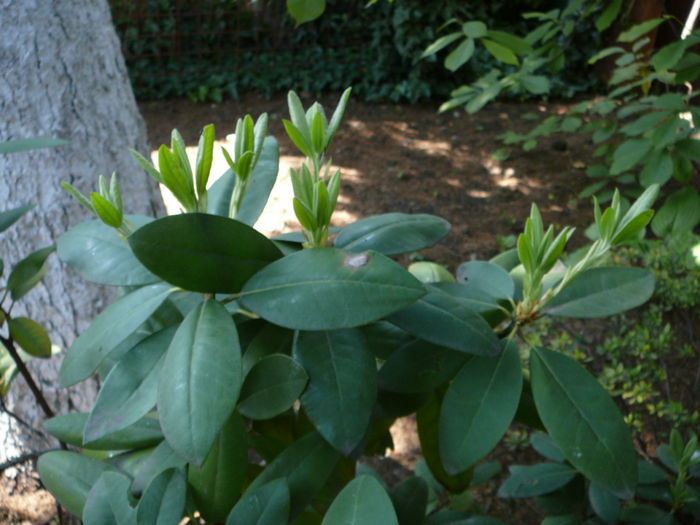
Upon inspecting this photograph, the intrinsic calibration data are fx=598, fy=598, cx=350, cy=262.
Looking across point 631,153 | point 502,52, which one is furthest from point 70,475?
point 631,153

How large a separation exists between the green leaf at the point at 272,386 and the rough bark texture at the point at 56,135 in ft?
4.35

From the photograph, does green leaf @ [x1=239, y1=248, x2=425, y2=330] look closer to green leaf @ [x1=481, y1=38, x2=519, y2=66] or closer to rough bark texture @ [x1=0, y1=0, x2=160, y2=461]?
rough bark texture @ [x1=0, y1=0, x2=160, y2=461]

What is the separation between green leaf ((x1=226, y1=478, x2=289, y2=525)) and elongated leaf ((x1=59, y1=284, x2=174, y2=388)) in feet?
0.92

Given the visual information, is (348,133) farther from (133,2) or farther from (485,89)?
(133,2)

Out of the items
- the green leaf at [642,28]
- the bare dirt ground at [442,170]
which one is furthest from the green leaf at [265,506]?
the green leaf at [642,28]

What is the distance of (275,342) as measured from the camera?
0.87 m

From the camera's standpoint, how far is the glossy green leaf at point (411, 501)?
112cm

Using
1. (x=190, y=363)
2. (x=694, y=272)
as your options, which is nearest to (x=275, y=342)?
(x=190, y=363)

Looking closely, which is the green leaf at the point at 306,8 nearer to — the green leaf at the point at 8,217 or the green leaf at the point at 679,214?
the green leaf at the point at 8,217

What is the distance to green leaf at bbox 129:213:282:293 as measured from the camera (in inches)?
27.6

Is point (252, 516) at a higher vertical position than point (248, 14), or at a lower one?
lower

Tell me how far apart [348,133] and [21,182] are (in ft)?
14.5

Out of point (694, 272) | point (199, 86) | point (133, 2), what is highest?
point (133, 2)

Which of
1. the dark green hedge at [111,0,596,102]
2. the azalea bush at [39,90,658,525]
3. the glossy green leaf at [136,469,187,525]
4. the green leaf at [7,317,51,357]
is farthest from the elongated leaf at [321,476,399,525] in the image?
the dark green hedge at [111,0,596,102]
